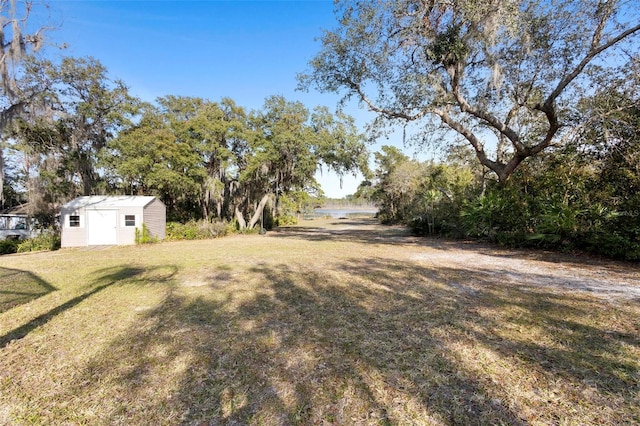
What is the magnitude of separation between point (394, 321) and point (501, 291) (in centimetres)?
219

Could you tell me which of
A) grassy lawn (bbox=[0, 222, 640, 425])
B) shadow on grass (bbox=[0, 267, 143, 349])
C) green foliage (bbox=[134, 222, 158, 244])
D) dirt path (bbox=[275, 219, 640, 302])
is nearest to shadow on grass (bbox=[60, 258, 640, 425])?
grassy lawn (bbox=[0, 222, 640, 425])

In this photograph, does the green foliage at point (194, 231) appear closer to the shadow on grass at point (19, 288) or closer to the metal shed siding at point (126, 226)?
the metal shed siding at point (126, 226)

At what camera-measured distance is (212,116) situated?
14023 millimetres

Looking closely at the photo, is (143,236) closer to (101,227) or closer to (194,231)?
(101,227)

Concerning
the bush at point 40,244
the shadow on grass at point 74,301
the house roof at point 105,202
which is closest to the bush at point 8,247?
the bush at point 40,244

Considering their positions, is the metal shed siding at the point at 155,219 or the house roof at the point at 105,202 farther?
the metal shed siding at the point at 155,219

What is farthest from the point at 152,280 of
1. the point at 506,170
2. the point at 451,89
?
the point at 506,170

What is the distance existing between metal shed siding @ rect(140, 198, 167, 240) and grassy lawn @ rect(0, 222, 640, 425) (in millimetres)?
7863

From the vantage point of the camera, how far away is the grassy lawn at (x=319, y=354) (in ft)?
5.97

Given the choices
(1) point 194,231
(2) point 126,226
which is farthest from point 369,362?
(1) point 194,231

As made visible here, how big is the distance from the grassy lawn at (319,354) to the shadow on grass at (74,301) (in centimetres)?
3

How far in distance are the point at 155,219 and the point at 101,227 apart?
1975mm

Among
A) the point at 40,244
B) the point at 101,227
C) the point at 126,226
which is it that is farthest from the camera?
the point at 126,226

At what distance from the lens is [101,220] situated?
11.9 m
